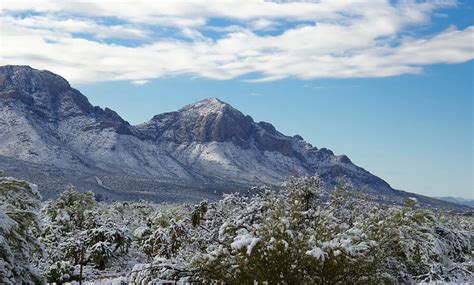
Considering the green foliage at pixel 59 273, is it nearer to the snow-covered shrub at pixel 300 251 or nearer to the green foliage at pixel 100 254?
the green foliage at pixel 100 254

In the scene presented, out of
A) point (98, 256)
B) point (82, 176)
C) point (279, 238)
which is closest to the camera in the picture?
point (279, 238)

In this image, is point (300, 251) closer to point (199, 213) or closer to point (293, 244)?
point (293, 244)

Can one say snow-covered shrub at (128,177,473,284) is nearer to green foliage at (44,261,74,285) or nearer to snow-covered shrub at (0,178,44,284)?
snow-covered shrub at (0,178,44,284)

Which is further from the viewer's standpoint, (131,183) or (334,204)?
(131,183)

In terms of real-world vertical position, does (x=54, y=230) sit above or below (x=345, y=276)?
below

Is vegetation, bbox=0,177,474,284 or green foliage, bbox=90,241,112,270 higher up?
vegetation, bbox=0,177,474,284

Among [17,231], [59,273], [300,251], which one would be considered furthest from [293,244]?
[59,273]

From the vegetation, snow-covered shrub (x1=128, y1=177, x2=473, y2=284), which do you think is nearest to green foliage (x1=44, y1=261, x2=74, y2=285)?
the vegetation

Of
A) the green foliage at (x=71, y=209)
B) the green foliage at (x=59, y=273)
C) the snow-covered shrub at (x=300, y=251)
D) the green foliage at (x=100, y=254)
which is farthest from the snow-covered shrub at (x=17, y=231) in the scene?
the green foliage at (x=71, y=209)

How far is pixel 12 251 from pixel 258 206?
550cm

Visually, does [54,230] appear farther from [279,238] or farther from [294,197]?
[279,238]

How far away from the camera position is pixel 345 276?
33.6ft

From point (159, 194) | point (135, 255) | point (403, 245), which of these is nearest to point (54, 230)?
point (135, 255)

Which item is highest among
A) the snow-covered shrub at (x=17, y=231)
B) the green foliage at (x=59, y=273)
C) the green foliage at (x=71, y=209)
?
the snow-covered shrub at (x=17, y=231)
